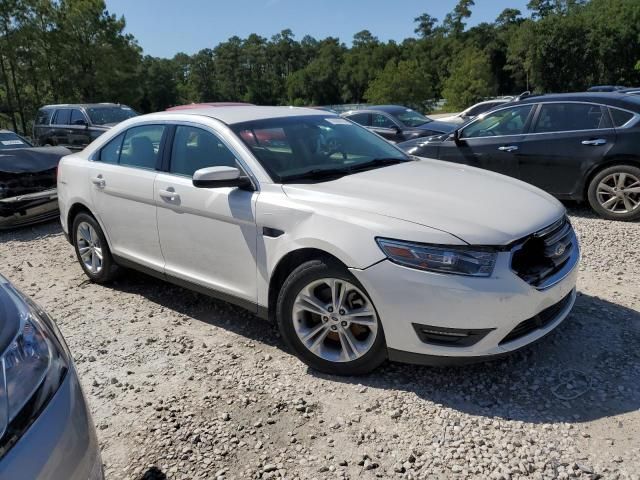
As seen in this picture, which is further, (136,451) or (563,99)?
(563,99)

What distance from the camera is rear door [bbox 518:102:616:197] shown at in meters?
6.46

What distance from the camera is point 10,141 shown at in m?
8.69

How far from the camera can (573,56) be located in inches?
2122

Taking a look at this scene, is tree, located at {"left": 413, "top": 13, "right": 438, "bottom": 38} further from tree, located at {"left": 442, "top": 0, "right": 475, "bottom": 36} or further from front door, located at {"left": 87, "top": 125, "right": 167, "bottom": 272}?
front door, located at {"left": 87, "top": 125, "right": 167, "bottom": 272}

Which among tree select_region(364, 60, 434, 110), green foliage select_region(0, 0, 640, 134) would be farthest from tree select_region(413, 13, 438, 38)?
tree select_region(364, 60, 434, 110)

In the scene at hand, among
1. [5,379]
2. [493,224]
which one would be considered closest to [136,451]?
[5,379]

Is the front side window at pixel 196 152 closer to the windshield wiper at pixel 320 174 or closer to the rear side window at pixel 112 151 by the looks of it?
the windshield wiper at pixel 320 174

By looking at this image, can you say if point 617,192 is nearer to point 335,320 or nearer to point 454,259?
point 454,259

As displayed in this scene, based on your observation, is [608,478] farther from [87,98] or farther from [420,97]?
[420,97]

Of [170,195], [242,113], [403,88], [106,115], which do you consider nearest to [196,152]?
[170,195]

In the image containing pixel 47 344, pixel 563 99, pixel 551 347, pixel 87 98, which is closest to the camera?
pixel 47 344

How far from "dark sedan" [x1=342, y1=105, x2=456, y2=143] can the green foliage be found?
23672 mm

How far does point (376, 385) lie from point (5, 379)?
6.80ft

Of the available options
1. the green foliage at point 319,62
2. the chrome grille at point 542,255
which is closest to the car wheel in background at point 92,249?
the chrome grille at point 542,255
